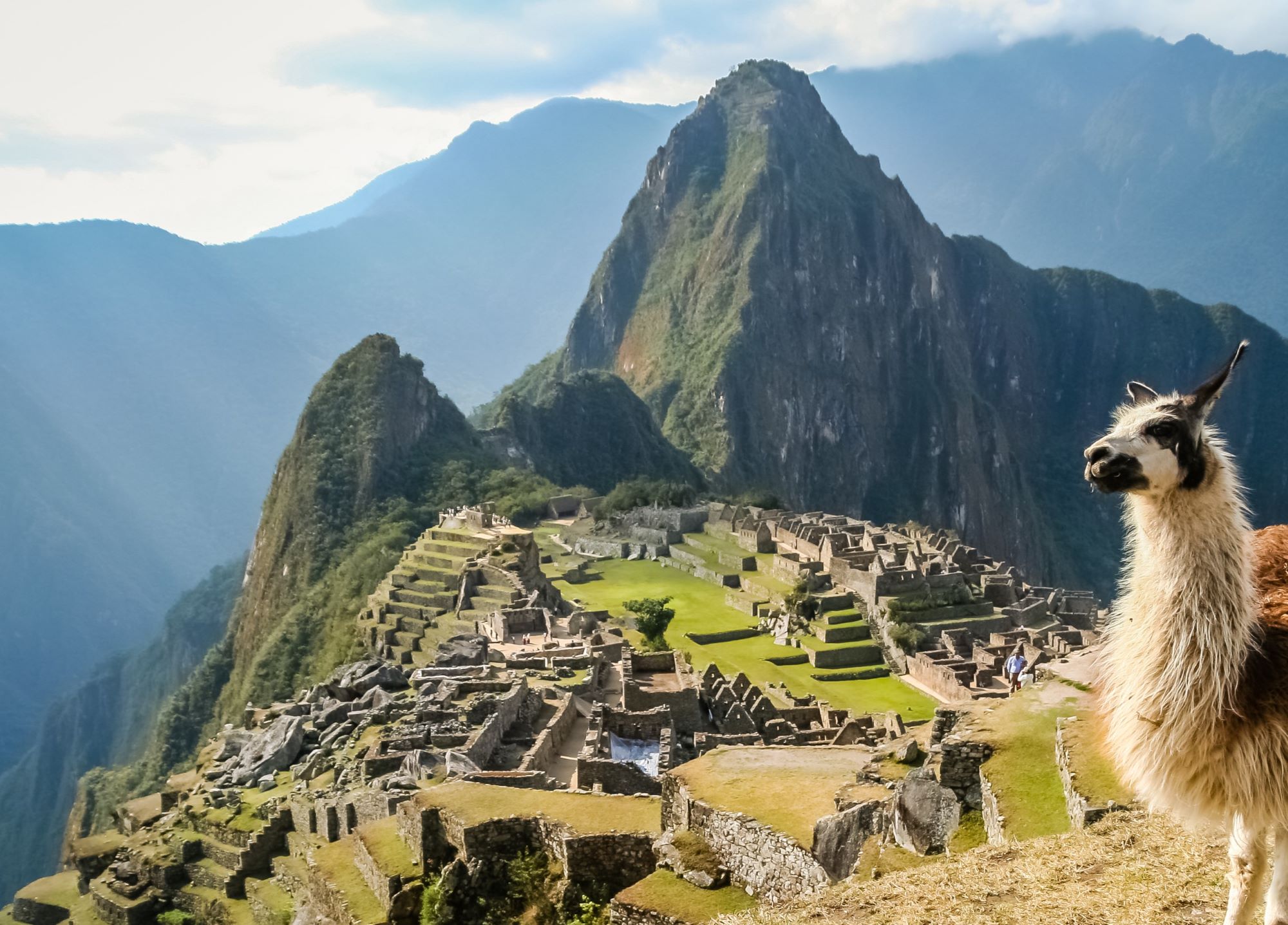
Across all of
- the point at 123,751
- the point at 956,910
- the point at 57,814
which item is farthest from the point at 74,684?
the point at 956,910

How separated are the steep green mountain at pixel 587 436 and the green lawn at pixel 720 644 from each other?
129ft

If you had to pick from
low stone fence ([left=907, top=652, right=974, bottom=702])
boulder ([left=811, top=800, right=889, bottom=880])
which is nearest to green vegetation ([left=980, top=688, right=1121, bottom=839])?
boulder ([left=811, top=800, right=889, bottom=880])

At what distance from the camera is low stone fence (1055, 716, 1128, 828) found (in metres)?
6.91

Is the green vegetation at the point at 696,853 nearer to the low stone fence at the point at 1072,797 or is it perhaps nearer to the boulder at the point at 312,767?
the low stone fence at the point at 1072,797

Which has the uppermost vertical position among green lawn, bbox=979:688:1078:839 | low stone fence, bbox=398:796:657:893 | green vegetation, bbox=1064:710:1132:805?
green vegetation, bbox=1064:710:1132:805

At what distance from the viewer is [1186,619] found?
423 centimetres

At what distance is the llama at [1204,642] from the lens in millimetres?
4090

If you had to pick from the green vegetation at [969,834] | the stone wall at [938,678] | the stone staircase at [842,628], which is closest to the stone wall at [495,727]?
the green vegetation at [969,834]

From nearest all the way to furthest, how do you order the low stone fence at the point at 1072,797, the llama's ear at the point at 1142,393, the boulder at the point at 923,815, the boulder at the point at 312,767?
1. the llama's ear at the point at 1142,393
2. the low stone fence at the point at 1072,797
3. the boulder at the point at 923,815
4. the boulder at the point at 312,767

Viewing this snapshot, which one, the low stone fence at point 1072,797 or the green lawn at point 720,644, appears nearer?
the low stone fence at point 1072,797

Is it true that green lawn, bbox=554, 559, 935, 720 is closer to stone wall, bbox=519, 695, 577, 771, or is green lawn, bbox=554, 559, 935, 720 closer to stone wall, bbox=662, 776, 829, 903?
stone wall, bbox=519, 695, 577, 771

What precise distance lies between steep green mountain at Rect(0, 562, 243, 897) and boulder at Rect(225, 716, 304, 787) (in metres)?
33.5

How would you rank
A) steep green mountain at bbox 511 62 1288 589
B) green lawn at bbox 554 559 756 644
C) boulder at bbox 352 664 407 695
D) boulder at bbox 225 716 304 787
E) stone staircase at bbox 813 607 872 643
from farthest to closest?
steep green mountain at bbox 511 62 1288 589
green lawn at bbox 554 559 756 644
stone staircase at bbox 813 607 872 643
boulder at bbox 352 664 407 695
boulder at bbox 225 716 304 787

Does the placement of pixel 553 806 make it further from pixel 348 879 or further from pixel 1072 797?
pixel 1072 797
